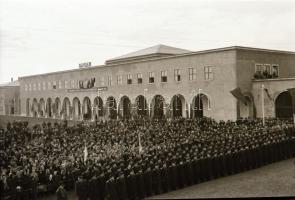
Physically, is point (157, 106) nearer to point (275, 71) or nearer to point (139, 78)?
point (139, 78)

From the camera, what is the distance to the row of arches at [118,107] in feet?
135

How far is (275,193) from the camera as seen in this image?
50.4 ft

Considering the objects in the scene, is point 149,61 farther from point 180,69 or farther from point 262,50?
point 262,50

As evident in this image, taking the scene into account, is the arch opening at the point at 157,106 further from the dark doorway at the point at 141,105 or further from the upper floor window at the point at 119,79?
the upper floor window at the point at 119,79

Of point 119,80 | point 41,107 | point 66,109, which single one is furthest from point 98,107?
point 41,107

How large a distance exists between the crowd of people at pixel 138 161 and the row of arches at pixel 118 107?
39.0ft

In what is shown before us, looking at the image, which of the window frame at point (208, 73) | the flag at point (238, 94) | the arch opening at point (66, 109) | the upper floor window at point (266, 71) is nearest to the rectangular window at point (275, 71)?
the upper floor window at point (266, 71)

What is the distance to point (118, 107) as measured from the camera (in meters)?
49.5

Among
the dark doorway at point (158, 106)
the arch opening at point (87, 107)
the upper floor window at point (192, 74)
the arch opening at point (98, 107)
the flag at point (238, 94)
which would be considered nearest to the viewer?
the flag at point (238, 94)

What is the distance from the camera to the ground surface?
1571 centimetres

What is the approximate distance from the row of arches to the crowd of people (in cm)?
1188

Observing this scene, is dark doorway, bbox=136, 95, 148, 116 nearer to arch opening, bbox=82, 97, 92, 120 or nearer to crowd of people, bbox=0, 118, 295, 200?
arch opening, bbox=82, 97, 92, 120

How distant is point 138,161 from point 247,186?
181 inches

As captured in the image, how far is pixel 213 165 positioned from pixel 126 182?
16.0ft
